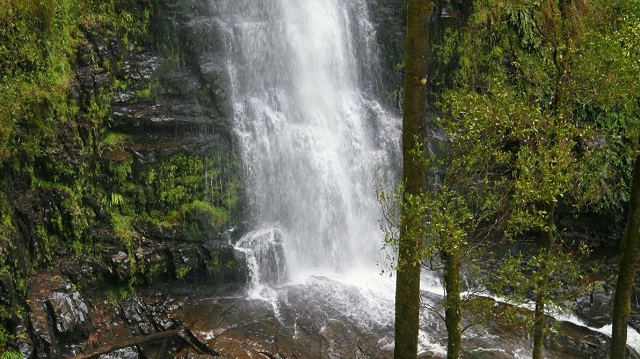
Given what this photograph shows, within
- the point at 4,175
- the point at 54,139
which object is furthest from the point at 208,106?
the point at 4,175

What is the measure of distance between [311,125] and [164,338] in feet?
20.8

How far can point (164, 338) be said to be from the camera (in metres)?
11.2

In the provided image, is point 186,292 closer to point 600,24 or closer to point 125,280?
point 125,280

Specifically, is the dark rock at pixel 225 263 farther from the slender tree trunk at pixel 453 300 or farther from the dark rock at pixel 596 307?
the dark rock at pixel 596 307

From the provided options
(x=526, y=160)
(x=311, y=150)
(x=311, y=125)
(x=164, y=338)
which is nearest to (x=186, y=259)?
(x=164, y=338)

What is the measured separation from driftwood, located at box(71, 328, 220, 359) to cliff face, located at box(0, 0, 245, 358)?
496 mm

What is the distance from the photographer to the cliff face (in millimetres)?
10875

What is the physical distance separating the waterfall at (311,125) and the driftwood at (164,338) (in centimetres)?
288

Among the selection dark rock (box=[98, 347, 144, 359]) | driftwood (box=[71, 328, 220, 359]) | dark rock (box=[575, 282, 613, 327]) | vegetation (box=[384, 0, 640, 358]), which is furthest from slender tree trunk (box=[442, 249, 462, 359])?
dark rock (box=[575, 282, 613, 327])

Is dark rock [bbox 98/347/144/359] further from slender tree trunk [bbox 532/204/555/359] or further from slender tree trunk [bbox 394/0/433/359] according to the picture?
slender tree trunk [bbox 532/204/555/359]

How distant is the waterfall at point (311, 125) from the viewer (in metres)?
14.3

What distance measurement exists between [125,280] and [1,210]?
291 centimetres

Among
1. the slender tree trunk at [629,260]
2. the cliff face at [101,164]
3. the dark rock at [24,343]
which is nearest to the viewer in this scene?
the slender tree trunk at [629,260]

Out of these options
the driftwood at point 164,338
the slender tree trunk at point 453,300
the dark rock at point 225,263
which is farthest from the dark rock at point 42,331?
the slender tree trunk at point 453,300
